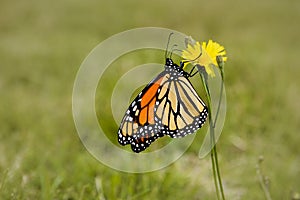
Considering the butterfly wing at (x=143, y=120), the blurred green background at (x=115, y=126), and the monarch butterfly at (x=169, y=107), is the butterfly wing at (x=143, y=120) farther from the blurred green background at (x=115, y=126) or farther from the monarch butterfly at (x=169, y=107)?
the blurred green background at (x=115, y=126)

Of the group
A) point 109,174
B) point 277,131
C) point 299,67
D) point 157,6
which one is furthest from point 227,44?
point 109,174

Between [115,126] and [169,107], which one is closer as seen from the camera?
[169,107]

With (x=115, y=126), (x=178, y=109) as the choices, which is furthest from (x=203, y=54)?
(x=115, y=126)

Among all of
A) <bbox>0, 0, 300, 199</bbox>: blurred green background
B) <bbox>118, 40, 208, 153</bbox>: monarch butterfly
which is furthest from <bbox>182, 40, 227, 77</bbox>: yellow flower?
A: <bbox>0, 0, 300, 199</bbox>: blurred green background

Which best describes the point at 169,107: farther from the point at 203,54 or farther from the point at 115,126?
the point at 115,126

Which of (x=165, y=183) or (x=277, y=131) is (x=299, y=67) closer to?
(x=277, y=131)

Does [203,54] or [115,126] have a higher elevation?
[115,126]

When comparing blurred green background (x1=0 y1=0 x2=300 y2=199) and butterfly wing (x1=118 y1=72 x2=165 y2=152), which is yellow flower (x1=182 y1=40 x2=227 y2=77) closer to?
butterfly wing (x1=118 y1=72 x2=165 y2=152)
